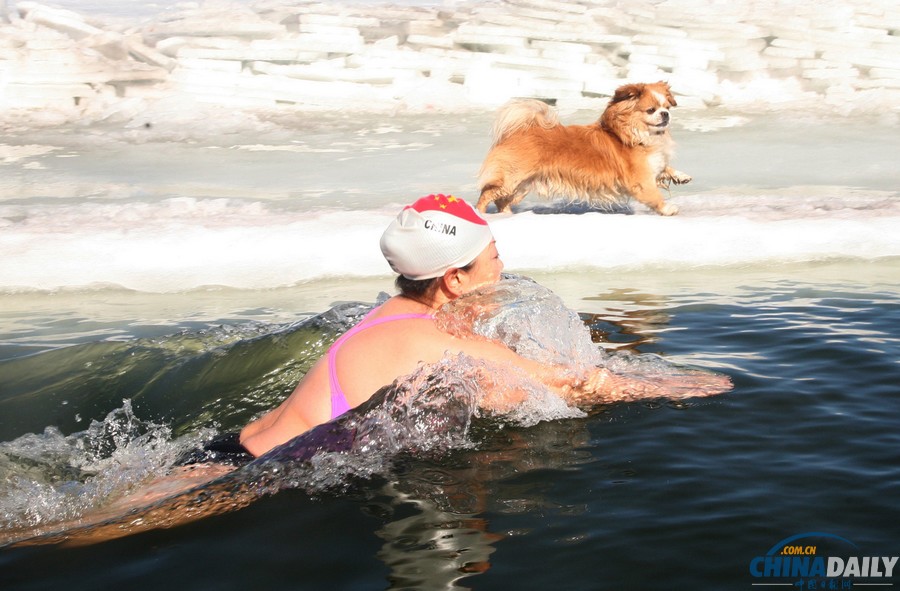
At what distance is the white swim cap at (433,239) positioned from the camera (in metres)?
3.44

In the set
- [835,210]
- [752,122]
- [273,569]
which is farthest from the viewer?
[752,122]

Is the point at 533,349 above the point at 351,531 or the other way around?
above

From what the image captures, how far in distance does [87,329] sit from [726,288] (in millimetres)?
3755

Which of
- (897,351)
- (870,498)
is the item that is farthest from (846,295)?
(870,498)

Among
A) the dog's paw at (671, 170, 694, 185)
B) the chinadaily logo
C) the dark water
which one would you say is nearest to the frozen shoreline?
the dog's paw at (671, 170, 694, 185)

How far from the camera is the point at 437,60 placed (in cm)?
1276

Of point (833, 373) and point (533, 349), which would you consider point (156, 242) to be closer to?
point (533, 349)

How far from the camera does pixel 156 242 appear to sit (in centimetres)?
697

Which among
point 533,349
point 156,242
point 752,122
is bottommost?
point 533,349

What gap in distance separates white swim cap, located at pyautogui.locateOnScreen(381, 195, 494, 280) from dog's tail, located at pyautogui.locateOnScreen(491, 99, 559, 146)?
4704 millimetres

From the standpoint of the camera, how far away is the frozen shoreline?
12.2 m

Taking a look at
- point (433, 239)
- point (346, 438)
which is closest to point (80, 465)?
point (346, 438)

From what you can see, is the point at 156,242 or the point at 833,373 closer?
the point at 833,373

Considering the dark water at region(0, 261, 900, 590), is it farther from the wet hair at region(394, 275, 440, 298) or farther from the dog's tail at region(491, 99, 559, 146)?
the dog's tail at region(491, 99, 559, 146)
